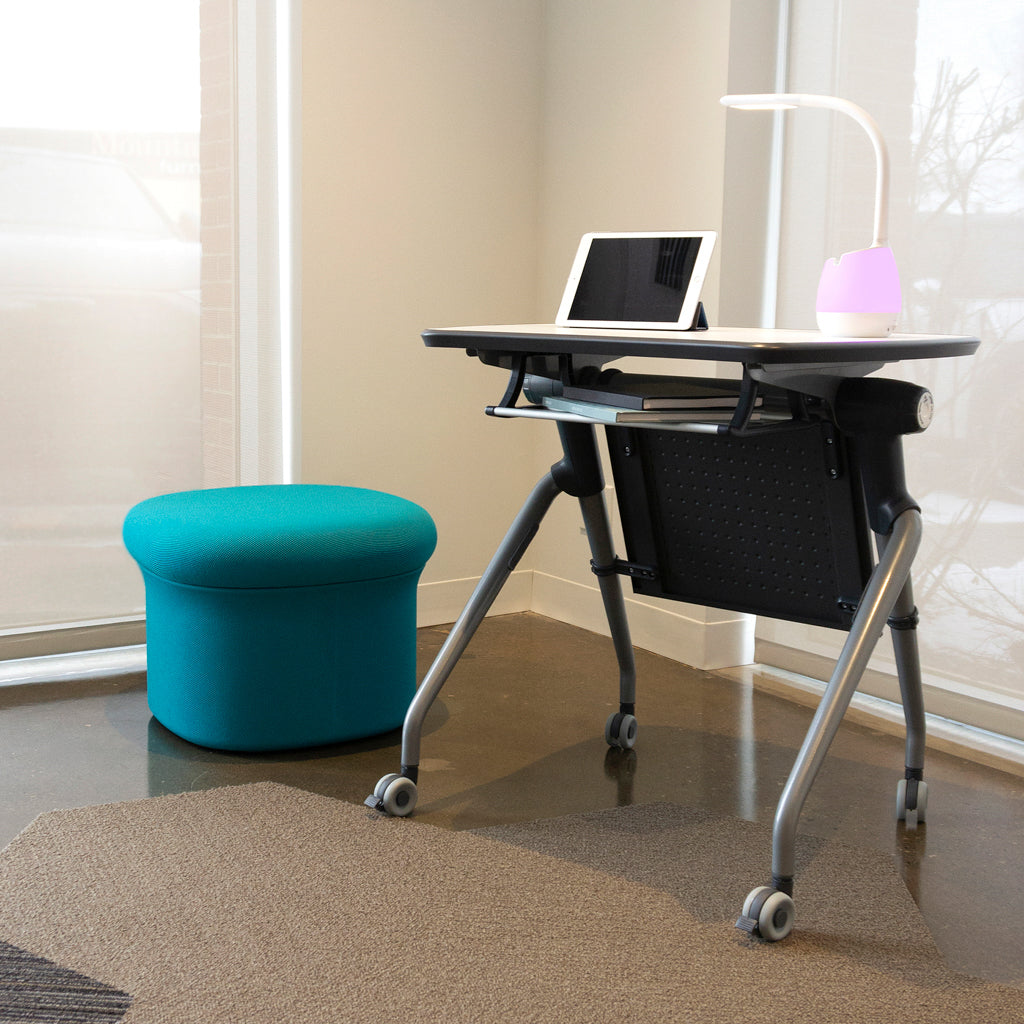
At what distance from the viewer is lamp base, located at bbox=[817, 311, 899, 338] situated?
1.74 m

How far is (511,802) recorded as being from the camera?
2127mm

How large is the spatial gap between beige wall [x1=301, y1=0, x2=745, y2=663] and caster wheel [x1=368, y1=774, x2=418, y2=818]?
1.27m

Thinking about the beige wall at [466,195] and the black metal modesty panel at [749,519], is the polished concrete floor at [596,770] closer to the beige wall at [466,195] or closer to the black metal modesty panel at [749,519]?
the black metal modesty panel at [749,519]

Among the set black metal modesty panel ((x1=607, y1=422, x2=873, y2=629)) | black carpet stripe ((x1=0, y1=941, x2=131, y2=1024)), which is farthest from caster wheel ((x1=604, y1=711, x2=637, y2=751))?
black carpet stripe ((x1=0, y1=941, x2=131, y2=1024))

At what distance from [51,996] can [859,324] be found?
4.81 feet

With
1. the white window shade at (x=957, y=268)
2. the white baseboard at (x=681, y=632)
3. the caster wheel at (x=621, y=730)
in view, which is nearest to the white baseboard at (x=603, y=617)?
the white baseboard at (x=681, y=632)

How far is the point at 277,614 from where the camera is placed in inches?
88.0

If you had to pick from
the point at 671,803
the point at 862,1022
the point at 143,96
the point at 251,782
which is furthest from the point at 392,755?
the point at 143,96

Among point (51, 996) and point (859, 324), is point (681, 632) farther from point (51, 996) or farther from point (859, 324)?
point (51, 996)

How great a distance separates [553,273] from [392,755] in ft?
5.44

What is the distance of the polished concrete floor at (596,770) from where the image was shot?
6.28 feet

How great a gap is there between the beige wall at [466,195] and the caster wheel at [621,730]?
957mm

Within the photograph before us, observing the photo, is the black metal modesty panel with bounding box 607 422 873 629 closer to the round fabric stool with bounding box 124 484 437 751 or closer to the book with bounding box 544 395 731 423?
the book with bounding box 544 395 731 423

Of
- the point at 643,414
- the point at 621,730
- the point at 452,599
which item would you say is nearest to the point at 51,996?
the point at 643,414
